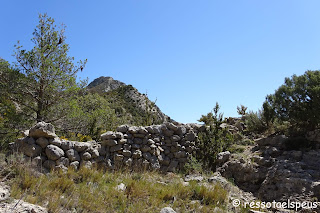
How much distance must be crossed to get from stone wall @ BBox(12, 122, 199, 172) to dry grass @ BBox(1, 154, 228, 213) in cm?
48

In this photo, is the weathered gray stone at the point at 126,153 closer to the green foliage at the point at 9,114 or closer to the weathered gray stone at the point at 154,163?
the weathered gray stone at the point at 154,163

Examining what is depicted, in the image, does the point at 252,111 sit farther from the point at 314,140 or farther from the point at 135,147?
the point at 135,147

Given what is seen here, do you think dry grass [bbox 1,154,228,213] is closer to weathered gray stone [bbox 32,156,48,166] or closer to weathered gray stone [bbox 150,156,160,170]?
weathered gray stone [bbox 32,156,48,166]

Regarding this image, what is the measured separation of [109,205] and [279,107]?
7693 millimetres

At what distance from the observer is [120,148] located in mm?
6676

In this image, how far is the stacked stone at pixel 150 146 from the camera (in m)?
6.65

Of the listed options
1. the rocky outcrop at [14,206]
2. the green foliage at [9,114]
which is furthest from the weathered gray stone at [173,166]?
the green foliage at [9,114]

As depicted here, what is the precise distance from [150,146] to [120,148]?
112cm

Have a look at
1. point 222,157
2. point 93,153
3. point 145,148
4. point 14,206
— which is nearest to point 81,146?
point 93,153

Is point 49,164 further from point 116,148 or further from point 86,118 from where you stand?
point 86,118

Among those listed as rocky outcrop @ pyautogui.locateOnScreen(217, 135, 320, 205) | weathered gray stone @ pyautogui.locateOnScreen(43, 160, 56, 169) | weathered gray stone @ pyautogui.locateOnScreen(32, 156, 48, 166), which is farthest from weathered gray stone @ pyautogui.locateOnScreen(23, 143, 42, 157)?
rocky outcrop @ pyautogui.locateOnScreen(217, 135, 320, 205)

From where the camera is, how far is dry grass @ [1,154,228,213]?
398 cm

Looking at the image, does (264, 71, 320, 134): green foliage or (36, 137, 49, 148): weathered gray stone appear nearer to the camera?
(36, 137, 49, 148): weathered gray stone

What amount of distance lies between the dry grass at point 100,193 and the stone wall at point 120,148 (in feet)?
1.56
